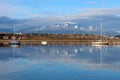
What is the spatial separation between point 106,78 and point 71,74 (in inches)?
149

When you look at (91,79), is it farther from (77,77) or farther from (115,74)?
(115,74)

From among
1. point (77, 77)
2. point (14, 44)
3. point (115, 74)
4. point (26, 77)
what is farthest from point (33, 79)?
point (14, 44)

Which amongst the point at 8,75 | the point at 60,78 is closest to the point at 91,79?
the point at 60,78

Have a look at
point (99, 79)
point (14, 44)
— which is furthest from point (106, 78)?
point (14, 44)

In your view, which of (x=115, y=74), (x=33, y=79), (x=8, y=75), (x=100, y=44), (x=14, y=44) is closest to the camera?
(x=33, y=79)

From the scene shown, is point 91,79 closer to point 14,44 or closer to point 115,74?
point 115,74

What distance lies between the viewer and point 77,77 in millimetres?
31672

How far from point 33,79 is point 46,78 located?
140 centimetres

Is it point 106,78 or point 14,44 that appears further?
point 14,44

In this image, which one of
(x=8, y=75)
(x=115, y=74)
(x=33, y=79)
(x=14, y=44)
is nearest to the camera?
(x=33, y=79)

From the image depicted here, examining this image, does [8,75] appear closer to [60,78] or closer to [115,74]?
[60,78]

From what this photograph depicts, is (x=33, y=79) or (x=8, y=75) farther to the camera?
(x=8, y=75)

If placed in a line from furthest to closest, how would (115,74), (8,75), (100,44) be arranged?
(100,44), (115,74), (8,75)

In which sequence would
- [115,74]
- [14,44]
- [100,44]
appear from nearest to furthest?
[115,74], [14,44], [100,44]
